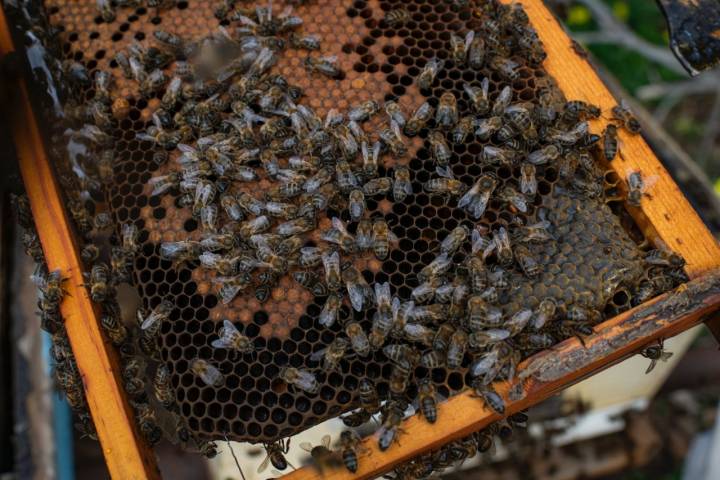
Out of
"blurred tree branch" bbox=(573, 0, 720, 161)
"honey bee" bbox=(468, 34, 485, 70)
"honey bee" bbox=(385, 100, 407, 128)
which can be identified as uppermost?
"honey bee" bbox=(468, 34, 485, 70)

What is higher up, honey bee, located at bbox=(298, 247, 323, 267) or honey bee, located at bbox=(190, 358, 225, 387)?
honey bee, located at bbox=(298, 247, 323, 267)

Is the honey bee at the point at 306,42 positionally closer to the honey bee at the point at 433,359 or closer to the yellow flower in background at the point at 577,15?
the honey bee at the point at 433,359

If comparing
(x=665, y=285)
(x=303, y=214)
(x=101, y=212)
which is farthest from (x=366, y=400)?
(x=101, y=212)

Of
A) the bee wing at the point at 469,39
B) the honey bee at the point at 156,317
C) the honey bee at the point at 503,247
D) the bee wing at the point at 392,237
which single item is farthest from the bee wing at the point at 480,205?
the honey bee at the point at 156,317

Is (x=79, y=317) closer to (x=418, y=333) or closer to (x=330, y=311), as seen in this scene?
(x=330, y=311)

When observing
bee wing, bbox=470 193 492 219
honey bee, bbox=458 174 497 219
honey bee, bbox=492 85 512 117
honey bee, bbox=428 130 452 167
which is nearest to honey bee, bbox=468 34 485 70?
honey bee, bbox=492 85 512 117

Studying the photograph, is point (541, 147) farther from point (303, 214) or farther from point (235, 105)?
point (235, 105)

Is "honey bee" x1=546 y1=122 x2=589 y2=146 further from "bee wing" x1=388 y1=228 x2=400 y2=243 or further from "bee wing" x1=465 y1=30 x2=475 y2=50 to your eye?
"bee wing" x1=388 y1=228 x2=400 y2=243
